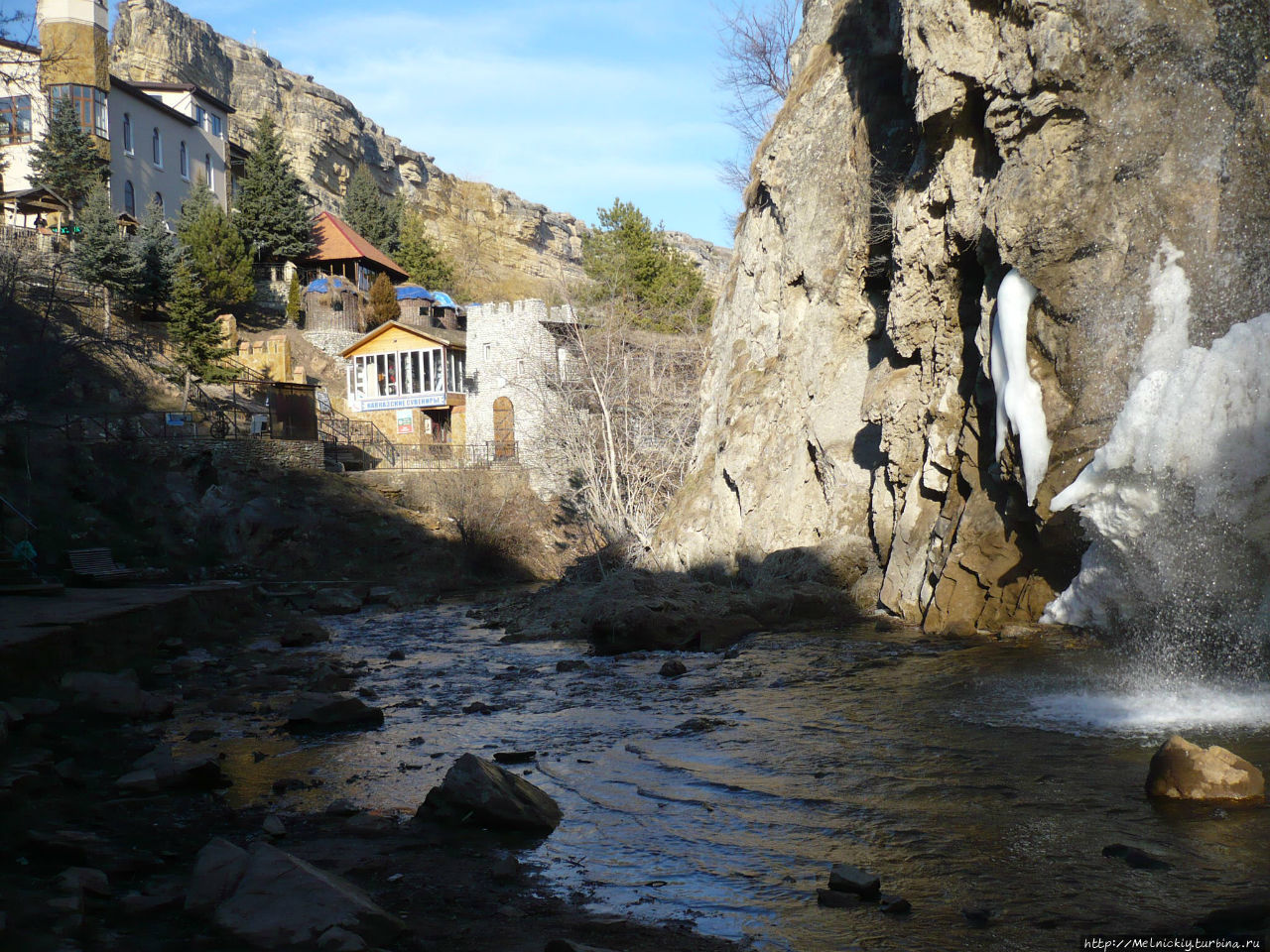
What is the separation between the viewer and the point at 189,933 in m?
4.21

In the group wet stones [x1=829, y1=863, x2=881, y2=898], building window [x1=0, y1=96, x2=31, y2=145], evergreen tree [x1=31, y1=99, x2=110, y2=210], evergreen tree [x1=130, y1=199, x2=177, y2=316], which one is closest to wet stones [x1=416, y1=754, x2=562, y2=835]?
wet stones [x1=829, y1=863, x2=881, y2=898]

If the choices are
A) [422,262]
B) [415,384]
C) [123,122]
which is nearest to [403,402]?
[415,384]

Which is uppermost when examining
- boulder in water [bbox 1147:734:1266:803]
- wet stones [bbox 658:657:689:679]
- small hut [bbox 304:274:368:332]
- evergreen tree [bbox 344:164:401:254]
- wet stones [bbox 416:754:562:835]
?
evergreen tree [bbox 344:164:401:254]

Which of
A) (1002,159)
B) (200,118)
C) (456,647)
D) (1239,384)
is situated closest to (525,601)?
(456,647)

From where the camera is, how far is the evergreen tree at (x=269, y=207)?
167ft

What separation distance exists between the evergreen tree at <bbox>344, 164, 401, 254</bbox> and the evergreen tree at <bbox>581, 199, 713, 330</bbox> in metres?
17.4

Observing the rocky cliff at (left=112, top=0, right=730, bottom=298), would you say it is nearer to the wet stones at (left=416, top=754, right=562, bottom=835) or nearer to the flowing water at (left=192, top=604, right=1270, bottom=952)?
the flowing water at (left=192, top=604, right=1270, bottom=952)

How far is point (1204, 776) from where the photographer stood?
596 cm

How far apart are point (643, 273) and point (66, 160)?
2603 centimetres

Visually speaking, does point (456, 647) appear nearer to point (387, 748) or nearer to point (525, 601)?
point (525, 601)

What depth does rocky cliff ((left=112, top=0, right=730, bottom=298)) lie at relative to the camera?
6669 centimetres

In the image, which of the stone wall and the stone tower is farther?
the stone tower

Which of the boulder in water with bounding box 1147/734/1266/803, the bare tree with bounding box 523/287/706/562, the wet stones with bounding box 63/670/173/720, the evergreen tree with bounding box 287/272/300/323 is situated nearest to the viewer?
the boulder in water with bounding box 1147/734/1266/803

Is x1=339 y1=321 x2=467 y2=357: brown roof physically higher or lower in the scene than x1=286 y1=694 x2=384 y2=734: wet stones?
higher
